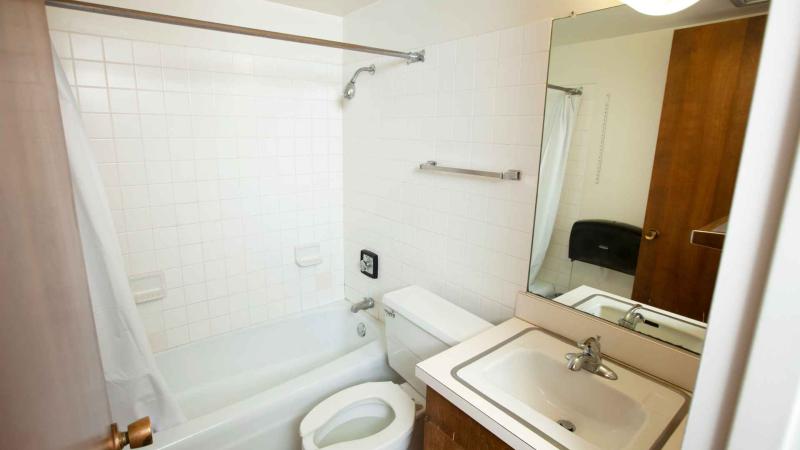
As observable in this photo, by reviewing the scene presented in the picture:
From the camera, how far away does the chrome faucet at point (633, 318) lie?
1176 mm

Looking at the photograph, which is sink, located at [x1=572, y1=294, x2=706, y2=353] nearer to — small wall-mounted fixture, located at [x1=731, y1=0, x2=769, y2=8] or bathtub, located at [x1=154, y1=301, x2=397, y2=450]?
small wall-mounted fixture, located at [x1=731, y1=0, x2=769, y2=8]

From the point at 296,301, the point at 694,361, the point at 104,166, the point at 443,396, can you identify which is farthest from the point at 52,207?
the point at 296,301

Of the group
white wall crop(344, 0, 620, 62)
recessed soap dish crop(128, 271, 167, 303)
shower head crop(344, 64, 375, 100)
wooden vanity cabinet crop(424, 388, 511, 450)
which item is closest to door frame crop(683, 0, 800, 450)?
wooden vanity cabinet crop(424, 388, 511, 450)

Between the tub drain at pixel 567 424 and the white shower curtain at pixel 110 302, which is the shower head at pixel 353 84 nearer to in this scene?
the white shower curtain at pixel 110 302

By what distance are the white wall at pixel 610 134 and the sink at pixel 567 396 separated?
10.0 inches

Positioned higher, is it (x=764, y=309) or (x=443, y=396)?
(x=764, y=309)

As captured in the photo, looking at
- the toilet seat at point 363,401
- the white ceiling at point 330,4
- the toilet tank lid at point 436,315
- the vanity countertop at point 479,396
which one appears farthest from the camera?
the white ceiling at point 330,4

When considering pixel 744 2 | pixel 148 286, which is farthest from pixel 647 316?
pixel 148 286

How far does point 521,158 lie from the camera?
4.59 feet

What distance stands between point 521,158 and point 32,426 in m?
1.38

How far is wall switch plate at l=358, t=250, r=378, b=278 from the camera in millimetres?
2203

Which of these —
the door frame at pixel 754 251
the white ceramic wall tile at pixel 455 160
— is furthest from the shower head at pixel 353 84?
the door frame at pixel 754 251

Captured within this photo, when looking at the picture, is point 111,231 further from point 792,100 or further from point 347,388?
point 792,100

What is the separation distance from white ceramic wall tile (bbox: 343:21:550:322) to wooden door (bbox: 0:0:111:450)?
1270 mm
